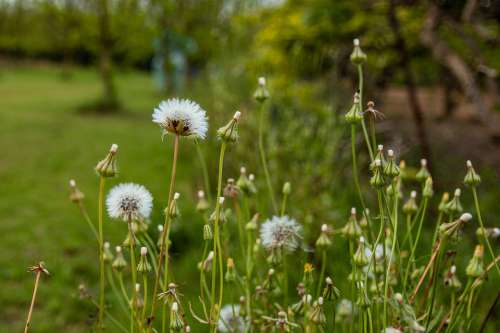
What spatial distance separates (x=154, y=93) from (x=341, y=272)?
14464mm

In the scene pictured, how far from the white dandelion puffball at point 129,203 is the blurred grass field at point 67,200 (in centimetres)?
16

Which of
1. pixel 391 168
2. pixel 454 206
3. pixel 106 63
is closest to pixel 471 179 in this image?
pixel 454 206

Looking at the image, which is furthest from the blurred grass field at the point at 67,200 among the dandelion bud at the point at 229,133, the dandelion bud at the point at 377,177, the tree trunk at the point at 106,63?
the tree trunk at the point at 106,63

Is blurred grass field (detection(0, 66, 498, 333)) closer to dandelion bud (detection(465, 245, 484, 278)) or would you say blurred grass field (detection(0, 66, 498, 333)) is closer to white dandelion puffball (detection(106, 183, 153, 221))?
white dandelion puffball (detection(106, 183, 153, 221))

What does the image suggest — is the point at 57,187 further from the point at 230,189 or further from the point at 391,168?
the point at 391,168

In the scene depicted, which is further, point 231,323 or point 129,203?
point 231,323

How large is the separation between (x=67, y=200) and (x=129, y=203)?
3915 mm

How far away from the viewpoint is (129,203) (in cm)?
99

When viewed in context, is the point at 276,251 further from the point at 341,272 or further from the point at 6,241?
the point at 6,241

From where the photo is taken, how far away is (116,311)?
2.50 meters

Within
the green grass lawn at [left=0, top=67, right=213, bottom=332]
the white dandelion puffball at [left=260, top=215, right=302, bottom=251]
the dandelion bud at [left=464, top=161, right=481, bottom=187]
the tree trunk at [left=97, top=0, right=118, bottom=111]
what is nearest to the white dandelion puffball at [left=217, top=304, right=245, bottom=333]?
the white dandelion puffball at [left=260, top=215, right=302, bottom=251]

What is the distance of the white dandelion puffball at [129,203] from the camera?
977 millimetres

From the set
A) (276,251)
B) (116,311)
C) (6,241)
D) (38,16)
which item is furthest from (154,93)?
(276,251)

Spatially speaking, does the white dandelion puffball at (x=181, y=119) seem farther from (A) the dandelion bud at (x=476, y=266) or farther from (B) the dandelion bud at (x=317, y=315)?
(A) the dandelion bud at (x=476, y=266)
